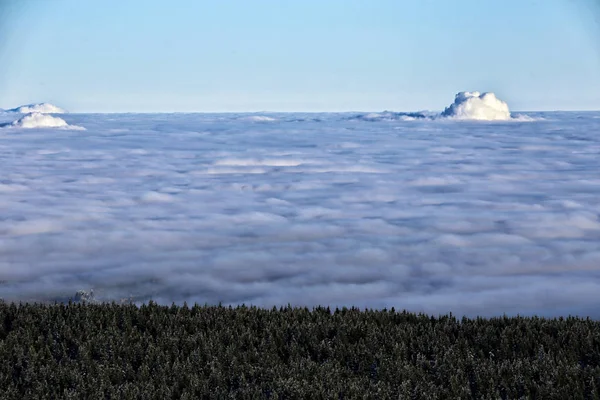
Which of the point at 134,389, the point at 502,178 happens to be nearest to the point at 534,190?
the point at 502,178

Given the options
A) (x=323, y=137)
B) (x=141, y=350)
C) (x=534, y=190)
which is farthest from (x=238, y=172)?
(x=141, y=350)

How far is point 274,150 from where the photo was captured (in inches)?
5595

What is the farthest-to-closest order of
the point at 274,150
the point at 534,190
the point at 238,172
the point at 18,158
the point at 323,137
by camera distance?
the point at 323,137 → the point at 274,150 → the point at 18,158 → the point at 238,172 → the point at 534,190

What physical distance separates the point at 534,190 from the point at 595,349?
59.9 metres

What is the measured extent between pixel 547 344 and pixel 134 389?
720 cm

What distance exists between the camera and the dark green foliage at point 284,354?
12.4 metres

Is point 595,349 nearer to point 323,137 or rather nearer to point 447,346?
point 447,346

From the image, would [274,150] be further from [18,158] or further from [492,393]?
[492,393]

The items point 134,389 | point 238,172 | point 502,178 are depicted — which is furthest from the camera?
point 238,172

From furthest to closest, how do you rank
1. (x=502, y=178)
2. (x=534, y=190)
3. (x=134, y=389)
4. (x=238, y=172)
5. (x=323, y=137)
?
(x=323, y=137)
(x=238, y=172)
(x=502, y=178)
(x=534, y=190)
(x=134, y=389)

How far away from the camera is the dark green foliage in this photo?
40.8ft

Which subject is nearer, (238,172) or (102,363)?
(102,363)

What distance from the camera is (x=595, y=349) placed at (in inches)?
569

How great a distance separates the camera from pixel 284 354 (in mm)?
14156
